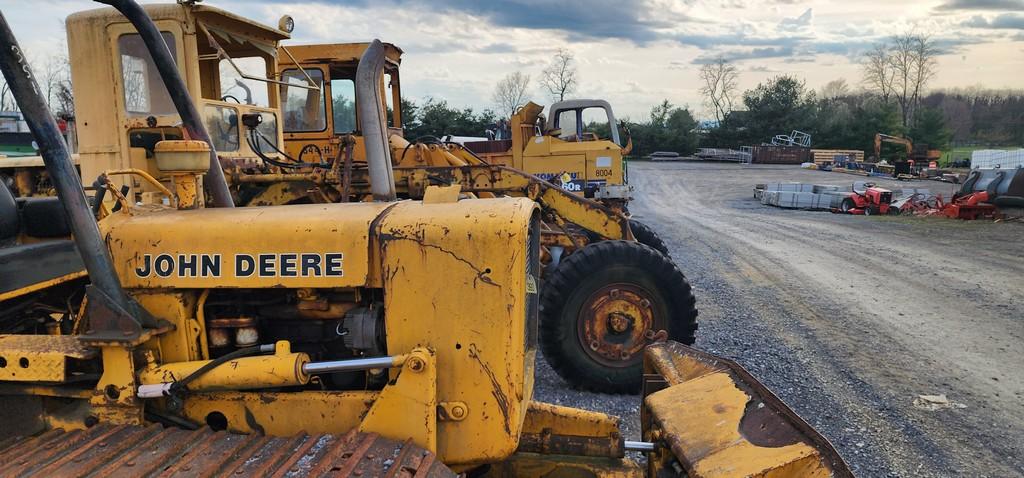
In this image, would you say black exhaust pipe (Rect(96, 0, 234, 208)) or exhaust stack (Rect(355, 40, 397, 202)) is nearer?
black exhaust pipe (Rect(96, 0, 234, 208))

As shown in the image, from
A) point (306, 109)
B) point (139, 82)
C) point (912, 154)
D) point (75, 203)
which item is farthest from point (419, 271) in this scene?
point (912, 154)

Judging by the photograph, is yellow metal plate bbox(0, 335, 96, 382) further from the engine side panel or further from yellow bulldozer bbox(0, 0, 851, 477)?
the engine side panel

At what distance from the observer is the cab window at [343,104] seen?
26.6 ft

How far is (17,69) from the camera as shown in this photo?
206 cm

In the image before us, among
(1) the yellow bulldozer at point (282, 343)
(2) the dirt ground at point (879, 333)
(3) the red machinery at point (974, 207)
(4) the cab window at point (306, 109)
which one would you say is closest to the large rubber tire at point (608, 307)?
(2) the dirt ground at point (879, 333)

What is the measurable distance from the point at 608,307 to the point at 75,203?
11.6 ft

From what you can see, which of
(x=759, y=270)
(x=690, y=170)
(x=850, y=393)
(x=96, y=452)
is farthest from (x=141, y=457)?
(x=690, y=170)

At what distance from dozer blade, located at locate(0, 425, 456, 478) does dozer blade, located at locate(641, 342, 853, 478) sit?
977 millimetres

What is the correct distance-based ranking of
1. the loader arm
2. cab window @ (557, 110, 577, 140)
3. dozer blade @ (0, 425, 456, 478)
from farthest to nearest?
cab window @ (557, 110, 577, 140)
the loader arm
dozer blade @ (0, 425, 456, 478)

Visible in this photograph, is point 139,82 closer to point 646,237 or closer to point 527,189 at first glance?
point 527,189

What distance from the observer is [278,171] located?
544cm

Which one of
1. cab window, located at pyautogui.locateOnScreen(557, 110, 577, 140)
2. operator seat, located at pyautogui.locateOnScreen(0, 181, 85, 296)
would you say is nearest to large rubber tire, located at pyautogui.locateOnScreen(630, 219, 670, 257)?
operator seat, located at pyautogui.locateOnScreen(0, 181, 85, 296)

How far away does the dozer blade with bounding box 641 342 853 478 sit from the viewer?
2246 millimetres

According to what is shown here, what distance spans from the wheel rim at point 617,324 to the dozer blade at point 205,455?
2.86 metres
